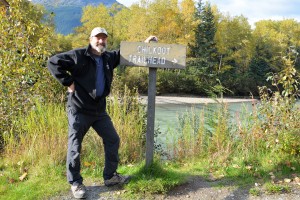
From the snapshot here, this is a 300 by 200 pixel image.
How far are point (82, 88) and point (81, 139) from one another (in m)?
0.53

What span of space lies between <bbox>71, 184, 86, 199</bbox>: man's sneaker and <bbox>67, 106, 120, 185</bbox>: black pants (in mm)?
46

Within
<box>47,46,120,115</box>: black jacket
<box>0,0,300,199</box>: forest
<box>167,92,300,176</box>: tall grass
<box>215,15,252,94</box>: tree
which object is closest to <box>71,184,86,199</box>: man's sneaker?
<box>0,0,300,199</box>: forest

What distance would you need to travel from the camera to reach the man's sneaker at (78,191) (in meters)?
3.19

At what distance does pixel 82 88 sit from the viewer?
10.5 feet

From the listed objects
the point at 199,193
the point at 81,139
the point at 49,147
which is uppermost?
the point at 81,139

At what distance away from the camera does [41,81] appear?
495 cm

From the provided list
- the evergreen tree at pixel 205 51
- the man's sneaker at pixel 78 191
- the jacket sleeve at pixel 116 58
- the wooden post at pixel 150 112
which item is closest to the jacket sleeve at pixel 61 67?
the jacket sleeve at pixel 116 58

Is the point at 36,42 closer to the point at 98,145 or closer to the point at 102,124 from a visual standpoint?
the point at 98,145

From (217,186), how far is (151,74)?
143cm

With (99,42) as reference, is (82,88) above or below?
below

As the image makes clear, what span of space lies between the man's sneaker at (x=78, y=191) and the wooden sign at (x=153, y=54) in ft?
4.59

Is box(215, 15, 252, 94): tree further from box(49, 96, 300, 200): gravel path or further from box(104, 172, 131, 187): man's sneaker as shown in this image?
box(104, 172, 131, 187): man's sneaker

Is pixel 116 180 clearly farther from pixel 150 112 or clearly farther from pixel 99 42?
pixel 99 42

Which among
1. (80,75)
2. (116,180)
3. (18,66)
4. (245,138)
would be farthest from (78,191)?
(18,66)
